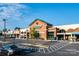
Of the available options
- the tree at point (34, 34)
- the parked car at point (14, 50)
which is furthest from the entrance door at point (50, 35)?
the parked car at point (14, 50)

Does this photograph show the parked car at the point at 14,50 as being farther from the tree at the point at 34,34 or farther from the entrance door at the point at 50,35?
the entrance door at the point at 50,35

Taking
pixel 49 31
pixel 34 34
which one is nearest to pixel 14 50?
pixel 34 34

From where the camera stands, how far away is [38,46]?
12914 millimetres

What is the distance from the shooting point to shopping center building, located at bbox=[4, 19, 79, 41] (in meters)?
13.2

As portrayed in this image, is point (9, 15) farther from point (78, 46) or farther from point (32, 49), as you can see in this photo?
point (78, 46)

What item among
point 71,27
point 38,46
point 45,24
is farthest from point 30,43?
point 71,27

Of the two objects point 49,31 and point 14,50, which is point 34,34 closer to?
point 49,31

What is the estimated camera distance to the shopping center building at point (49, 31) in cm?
1320

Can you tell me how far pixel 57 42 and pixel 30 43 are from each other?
1451mm

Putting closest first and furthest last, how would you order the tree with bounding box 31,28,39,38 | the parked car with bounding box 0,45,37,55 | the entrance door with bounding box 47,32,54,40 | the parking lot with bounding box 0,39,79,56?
the parked car with bounding box 0,45,37,55
the parking lot with bounding box 0,39,79,56
the tree with bounding box 31,28,39,38
the entrance door with bounding box 47,32,54,40

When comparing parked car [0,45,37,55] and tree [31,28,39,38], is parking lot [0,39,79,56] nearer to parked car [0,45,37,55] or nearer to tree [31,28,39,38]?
parked car [0,45,37,55]

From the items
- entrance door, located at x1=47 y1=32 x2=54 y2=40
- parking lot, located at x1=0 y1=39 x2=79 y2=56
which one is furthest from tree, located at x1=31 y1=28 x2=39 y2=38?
entrance door, located at x1=47 y1=32 x2=54 y2=40

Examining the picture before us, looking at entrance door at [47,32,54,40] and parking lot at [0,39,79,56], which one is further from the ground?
A: entrance door at [47,32,54,40]

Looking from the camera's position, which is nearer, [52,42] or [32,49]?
[32,49]
